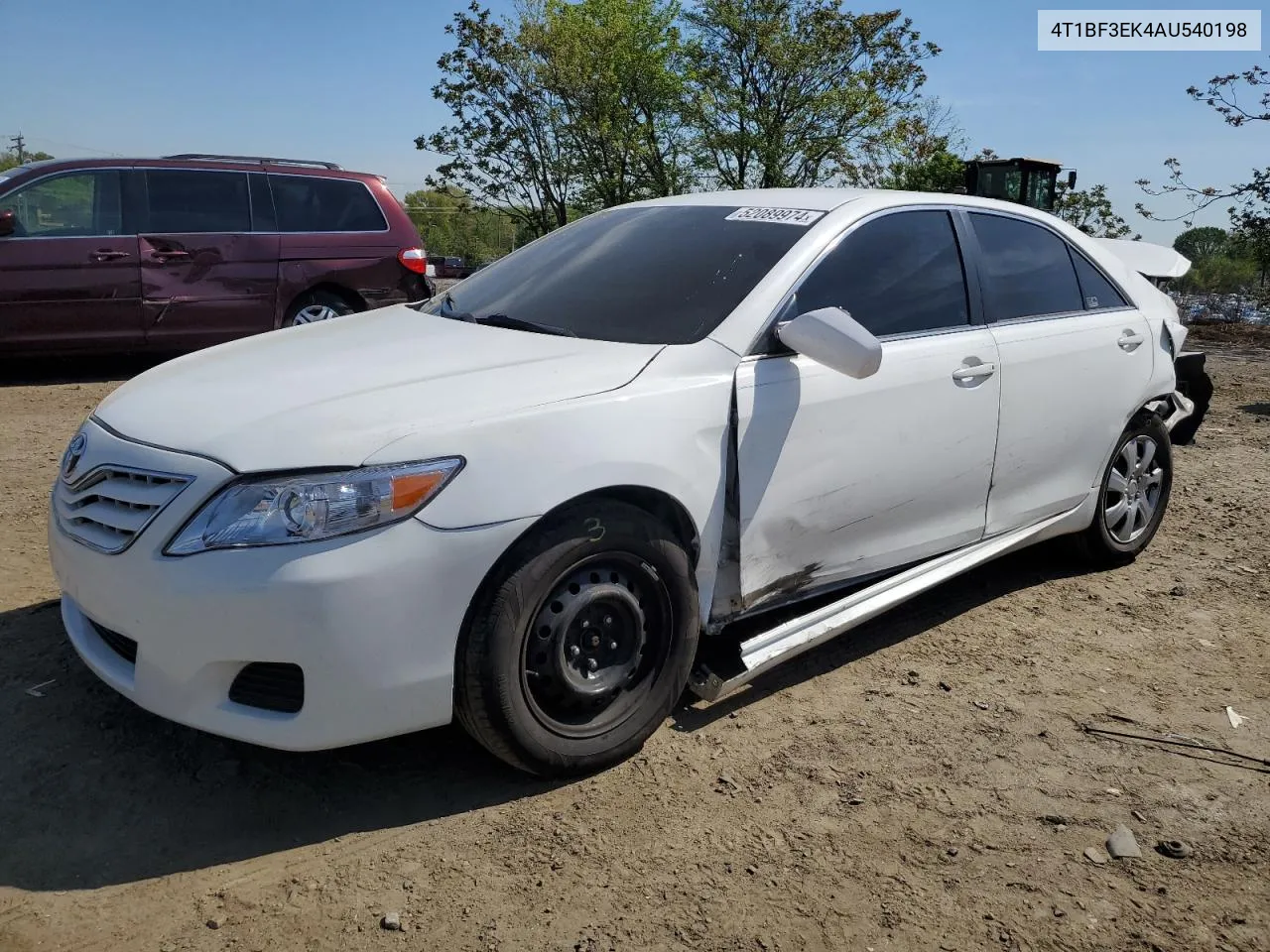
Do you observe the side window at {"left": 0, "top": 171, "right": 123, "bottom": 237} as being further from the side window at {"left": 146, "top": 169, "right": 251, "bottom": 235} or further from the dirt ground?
the dirt ground

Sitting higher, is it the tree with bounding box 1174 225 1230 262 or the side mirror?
the tree with bounding box 1174 225 1230 262

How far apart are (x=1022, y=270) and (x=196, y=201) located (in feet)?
23.0

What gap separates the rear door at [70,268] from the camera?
315 inches

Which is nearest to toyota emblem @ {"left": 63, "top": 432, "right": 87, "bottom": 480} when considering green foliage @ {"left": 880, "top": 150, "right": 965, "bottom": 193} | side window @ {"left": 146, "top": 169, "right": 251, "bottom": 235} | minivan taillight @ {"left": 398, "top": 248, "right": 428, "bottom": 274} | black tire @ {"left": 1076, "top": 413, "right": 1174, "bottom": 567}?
black tire @ {"left": 1076, "top": 413, "right": 1174, "bottom": 567}

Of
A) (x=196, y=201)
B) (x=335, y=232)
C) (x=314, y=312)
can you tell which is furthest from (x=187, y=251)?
(x=335, y=232)

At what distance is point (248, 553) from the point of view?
241cm

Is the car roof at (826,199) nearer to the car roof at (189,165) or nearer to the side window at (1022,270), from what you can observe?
the side window at (1022,270)

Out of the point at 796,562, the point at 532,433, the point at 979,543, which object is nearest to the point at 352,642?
the point at 532,433

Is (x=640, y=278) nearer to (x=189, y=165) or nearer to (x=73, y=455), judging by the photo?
(x=73, y=455)

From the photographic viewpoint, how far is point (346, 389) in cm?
278

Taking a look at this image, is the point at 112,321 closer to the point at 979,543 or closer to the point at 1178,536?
the point at 979,543

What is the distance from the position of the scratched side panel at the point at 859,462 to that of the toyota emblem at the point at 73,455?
1833mm

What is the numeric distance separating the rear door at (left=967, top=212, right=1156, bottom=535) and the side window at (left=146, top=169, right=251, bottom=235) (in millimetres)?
6795

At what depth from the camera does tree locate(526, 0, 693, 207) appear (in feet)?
65.5
